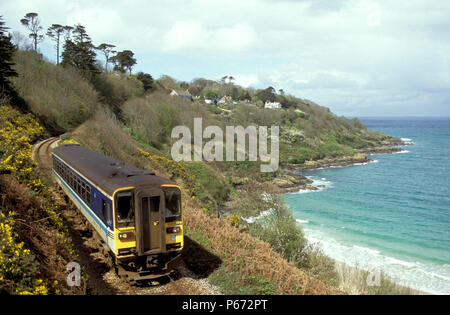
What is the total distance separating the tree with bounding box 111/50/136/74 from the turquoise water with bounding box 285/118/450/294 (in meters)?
48.9

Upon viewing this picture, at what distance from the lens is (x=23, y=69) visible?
38188 millimetres

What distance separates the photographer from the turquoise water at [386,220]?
2522 cm

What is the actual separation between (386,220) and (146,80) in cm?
5336

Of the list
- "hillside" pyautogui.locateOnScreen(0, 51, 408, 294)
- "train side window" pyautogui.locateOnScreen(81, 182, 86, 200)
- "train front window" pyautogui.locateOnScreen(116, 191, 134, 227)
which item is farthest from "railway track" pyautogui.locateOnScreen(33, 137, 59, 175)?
"train front window" pyautogui.locateOnScreen(116, 191, 134, 227)

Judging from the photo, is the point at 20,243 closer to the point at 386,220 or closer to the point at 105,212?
the point at 105,212

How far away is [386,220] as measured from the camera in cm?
3609

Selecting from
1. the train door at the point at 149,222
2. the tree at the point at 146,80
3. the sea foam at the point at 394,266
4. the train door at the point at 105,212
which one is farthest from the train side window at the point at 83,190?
the tree at the point at 146,80

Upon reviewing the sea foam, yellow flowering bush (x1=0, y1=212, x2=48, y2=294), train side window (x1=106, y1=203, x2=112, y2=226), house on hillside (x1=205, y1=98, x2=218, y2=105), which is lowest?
the sea foam

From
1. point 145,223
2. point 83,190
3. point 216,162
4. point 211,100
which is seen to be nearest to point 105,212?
point 145,223

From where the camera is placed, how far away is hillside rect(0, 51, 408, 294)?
460 inches

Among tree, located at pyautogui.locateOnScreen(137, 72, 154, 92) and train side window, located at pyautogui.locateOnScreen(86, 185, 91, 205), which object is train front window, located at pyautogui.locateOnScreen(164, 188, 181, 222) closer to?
train side window, located at pyautogui.locateOnScreen(86, 185, 91, 205)

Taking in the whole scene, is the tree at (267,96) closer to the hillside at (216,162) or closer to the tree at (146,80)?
the hillside at (216,162)

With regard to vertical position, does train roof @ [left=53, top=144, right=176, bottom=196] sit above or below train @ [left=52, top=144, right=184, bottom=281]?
above

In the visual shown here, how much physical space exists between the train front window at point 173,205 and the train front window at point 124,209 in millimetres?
1058
